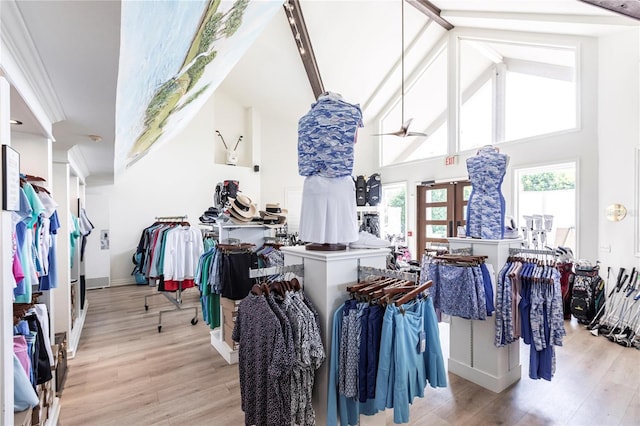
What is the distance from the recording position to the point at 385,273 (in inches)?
65.7

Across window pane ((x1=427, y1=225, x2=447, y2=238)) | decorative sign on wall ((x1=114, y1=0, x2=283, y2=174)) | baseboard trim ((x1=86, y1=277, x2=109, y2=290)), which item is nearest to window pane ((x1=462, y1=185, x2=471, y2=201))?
window pane ((x1=427, y1=225, x2=447, y2=238))

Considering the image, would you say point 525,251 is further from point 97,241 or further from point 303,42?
point 97,241

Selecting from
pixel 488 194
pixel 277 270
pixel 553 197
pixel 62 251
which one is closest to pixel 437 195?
pixel 553 197

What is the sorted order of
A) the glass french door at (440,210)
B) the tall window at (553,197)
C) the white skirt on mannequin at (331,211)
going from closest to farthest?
the white skirt on mannequin at (331,211)
the tall window at (553,197)
the glass french door at (440,210)

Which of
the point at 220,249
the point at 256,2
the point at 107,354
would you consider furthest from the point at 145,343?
the point at 256,2

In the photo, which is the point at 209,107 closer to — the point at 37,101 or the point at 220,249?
the point at 220,249

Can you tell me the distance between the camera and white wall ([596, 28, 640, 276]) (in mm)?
4230

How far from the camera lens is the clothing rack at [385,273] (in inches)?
62.3

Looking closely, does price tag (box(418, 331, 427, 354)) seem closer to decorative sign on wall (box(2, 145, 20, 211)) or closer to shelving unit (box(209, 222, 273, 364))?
decorative sign on wall (box(2, 145, 20, 211))

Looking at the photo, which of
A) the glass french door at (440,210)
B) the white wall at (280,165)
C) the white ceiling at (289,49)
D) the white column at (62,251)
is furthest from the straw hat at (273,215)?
the white wall at (280,165)

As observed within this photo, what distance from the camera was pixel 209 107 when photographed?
7.94 m

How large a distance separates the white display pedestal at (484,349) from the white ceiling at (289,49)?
2.96 metres

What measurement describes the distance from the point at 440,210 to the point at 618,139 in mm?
3523

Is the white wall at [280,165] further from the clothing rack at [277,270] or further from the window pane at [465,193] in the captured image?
the clothing rack at [277,270]
